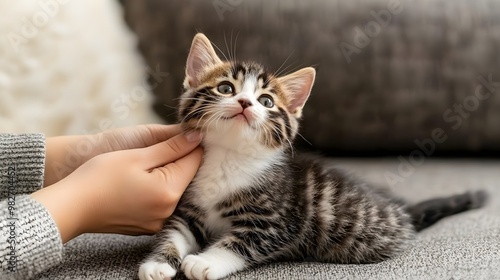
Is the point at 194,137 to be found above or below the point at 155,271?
above

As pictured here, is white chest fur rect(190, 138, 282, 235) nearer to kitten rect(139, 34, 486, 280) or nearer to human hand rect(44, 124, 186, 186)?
kitten rect(139, 34, 486, 280)

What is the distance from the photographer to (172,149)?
115 centimetres

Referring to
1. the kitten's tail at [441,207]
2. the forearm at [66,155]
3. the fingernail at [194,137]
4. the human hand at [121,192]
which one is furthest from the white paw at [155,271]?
the kitten's tail at [441,207]

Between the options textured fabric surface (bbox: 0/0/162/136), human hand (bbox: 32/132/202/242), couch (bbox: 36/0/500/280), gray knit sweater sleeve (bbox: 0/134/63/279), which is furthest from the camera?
couch (bbox: 36/0/500/280)

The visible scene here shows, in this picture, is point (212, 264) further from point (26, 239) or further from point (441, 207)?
point (441, 207)

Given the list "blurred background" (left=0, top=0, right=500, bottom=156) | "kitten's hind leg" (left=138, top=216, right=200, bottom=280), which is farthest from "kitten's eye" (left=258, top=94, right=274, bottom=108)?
"blurred background" (left=0, top=0, right=500, bottom=156)

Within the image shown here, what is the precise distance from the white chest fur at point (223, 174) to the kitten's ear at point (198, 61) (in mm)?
157

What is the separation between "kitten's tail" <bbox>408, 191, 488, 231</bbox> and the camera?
4.46ft

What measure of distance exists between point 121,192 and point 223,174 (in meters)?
0.21

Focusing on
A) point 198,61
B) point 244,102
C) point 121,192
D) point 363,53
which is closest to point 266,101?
point 244,102

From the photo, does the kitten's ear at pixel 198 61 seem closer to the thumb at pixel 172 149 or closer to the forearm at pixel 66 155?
the thumb at pixel 172 149

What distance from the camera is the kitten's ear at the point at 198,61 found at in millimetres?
1215

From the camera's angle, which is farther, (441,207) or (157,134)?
(441,207)

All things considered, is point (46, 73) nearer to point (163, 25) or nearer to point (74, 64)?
point (74, 64)
